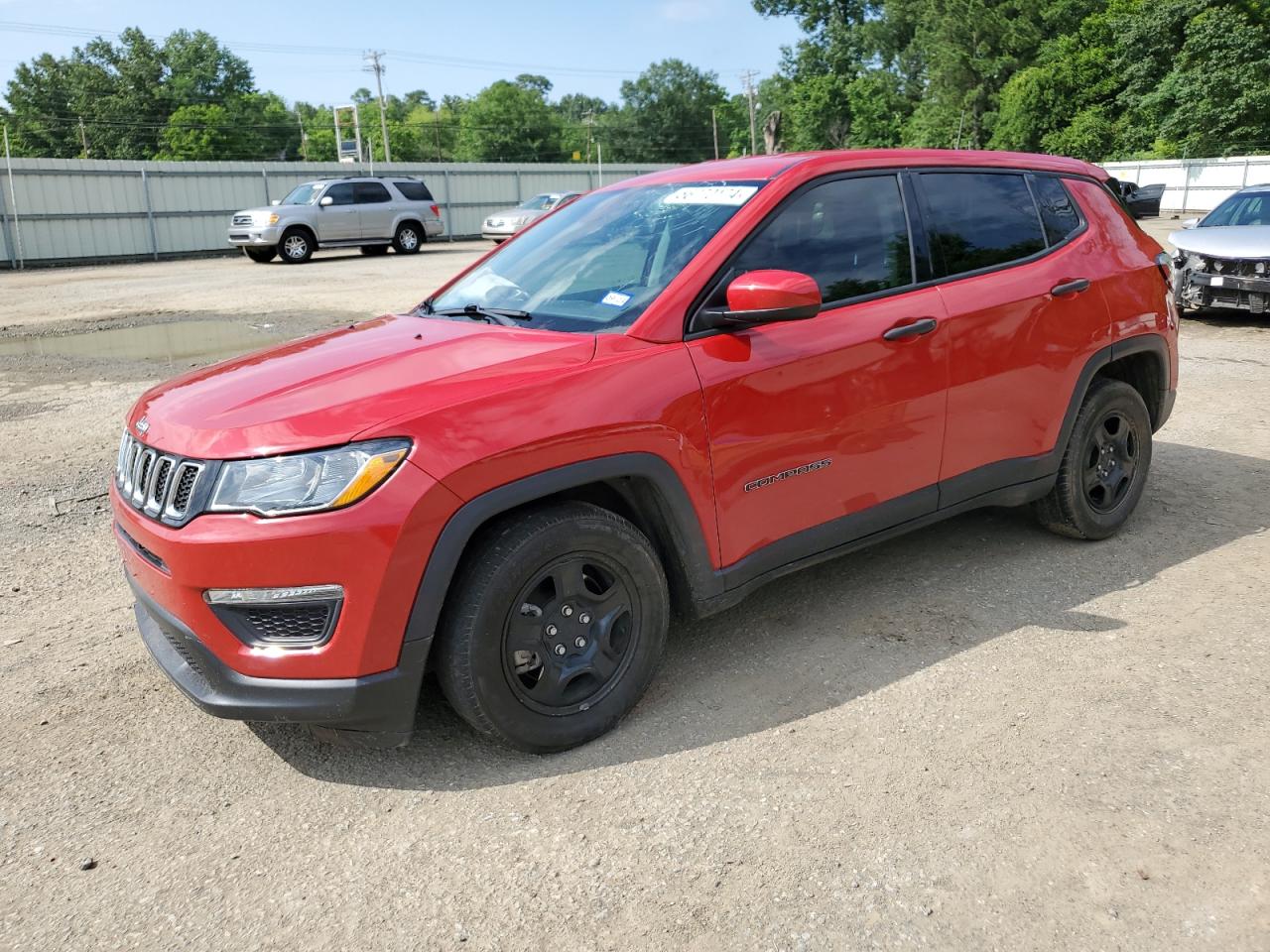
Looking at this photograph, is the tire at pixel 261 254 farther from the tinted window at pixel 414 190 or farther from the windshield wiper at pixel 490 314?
the windshield wiper at pixel 490 314

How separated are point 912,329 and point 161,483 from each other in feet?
8.41

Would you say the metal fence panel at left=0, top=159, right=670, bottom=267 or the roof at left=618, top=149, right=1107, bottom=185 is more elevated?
the metal fence panel at left=0, top=159, right=670, bottom=267

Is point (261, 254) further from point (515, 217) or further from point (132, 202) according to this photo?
point (515, 217)

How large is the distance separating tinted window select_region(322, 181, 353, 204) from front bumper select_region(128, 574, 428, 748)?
22.0 metres

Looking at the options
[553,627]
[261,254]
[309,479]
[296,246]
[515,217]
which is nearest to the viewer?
[309,479]

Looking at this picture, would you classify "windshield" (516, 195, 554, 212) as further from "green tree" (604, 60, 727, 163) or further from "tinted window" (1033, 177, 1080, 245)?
"green tree" (604, 60, 727, 163)

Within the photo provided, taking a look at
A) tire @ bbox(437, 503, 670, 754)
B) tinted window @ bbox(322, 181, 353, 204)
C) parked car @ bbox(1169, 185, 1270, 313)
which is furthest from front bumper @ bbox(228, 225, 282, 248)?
tire @ bbox(437, 503, 670, 754)

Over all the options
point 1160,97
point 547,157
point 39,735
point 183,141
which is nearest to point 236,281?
point 39,735

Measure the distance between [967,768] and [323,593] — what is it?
1884 mm

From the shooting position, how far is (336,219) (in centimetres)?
2330

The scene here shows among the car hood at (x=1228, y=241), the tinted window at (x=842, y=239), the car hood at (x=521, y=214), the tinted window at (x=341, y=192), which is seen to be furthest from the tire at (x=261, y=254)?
the tinted window at (x=842, y=239)

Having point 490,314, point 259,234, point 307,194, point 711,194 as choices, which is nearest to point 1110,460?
point 711,194

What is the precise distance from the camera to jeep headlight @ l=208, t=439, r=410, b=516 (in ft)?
8.70

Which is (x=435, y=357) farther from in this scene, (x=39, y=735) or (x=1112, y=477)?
(x=1112, y=477)
